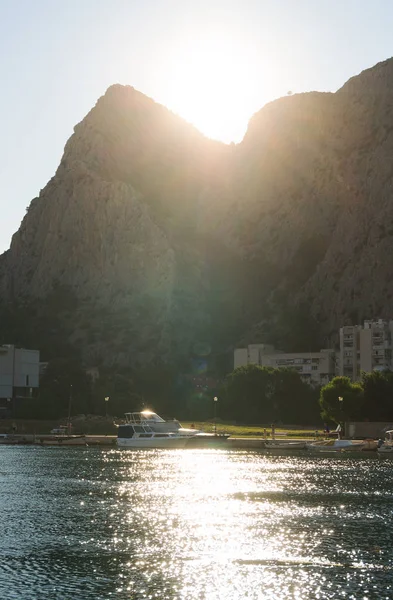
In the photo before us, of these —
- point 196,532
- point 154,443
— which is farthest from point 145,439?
point 196,532

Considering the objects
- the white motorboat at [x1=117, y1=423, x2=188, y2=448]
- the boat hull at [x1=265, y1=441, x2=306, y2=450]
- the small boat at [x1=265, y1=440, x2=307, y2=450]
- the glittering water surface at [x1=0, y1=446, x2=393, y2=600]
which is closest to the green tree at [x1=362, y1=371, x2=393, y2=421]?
the small boat at [x1=265, y1=440, x2=307, y2=450]

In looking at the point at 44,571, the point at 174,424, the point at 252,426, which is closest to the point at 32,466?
the point at 174,424

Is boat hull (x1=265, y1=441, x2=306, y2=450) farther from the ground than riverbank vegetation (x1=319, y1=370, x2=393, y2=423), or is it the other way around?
riverbank vegetation (x1=319, y1=370, x2=393, y2=423)

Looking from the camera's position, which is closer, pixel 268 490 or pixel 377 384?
pixel 268 490

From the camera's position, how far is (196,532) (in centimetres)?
5866

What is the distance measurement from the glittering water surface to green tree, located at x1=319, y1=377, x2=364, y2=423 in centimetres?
5204

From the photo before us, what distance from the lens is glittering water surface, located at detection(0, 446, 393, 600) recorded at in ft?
141

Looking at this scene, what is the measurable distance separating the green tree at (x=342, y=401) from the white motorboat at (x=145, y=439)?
30.7 meters

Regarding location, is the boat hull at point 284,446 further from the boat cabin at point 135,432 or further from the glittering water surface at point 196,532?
the glittering water surface at point 196,532

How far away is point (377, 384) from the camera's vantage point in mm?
165000

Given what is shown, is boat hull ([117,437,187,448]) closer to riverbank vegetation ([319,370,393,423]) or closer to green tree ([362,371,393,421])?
riverbank vegetation ([319,370,393,423])

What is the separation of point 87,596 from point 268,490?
146 ft

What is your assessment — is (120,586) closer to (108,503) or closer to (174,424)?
(108,503)

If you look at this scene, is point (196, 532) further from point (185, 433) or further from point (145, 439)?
point (185, 433)
